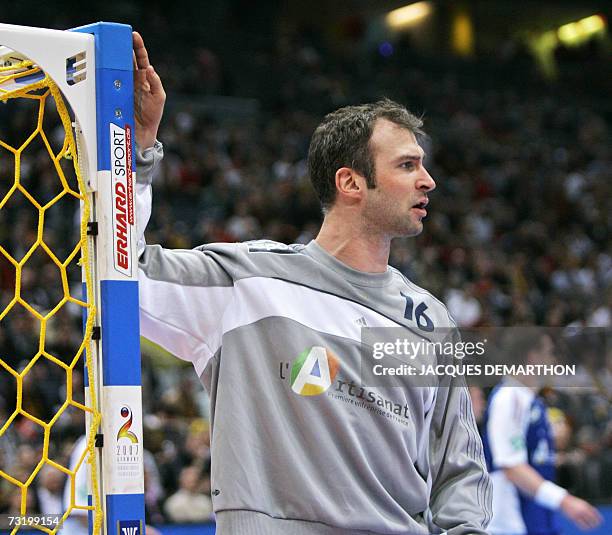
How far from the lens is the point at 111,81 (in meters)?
2.86

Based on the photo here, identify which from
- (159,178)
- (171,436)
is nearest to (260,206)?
(159,178)

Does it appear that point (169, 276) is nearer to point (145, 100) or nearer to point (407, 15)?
point (145, 100)

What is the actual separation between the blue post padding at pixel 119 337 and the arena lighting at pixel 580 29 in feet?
80.2

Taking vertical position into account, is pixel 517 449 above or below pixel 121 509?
above

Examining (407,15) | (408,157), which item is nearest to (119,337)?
(408,157)

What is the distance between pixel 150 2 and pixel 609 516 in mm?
13703

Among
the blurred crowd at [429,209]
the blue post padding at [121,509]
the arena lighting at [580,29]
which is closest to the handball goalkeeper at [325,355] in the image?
the blue post padding at [121,509]

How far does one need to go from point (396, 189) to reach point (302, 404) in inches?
28.3

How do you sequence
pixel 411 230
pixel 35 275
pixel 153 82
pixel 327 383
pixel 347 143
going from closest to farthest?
pixel 153 82 → pixel 327 383 → pixel 411 230 → pixel 347 143 → pixel 35 275

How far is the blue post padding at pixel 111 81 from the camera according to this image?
285 cm

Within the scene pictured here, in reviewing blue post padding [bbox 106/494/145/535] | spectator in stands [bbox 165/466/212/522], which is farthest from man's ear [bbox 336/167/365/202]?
spectator in stands [bbox 165/466/212/522]

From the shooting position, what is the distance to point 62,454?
816 centimetres

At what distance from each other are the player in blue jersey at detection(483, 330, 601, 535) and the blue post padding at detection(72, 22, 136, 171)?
436 centimetres

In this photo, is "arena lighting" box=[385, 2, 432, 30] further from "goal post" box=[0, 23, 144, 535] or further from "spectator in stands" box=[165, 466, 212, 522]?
"goal post" box=[0, 23, 144, 535]
